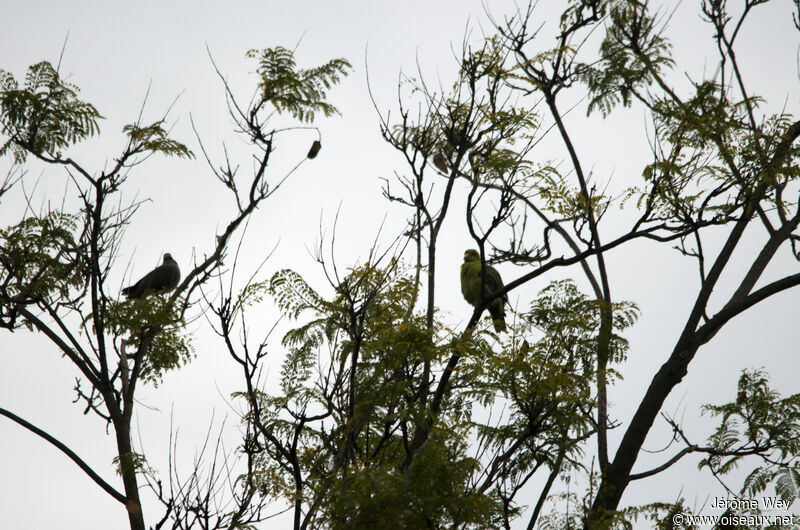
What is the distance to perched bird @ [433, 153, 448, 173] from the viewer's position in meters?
6.24

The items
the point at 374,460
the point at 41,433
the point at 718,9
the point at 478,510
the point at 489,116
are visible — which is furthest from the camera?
the point at 718,9

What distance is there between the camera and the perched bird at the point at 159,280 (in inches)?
327

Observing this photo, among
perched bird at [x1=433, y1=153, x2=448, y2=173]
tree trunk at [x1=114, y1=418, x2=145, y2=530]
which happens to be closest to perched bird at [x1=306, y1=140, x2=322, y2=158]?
perched bird at [x1=433, y1=153, x2=448, y2=173]

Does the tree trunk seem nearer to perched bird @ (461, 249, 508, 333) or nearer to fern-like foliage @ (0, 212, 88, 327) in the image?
fern-like foliage @ (0, 212, 88, 327)

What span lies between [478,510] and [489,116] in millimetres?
2821

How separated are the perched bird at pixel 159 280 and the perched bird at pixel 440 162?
12.1ft

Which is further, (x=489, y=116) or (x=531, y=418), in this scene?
(x=489, y=116)

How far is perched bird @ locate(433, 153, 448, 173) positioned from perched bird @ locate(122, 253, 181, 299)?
3681mm

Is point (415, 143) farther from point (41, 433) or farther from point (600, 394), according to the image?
point (41, 433)

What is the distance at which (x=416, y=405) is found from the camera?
13.5ft

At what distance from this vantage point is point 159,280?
29.2ft

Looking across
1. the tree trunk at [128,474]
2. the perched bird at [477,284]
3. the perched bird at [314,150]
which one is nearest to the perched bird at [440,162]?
the perched bird at [314,150]

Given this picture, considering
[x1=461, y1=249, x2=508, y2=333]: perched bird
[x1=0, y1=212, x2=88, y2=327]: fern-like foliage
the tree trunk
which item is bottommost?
the tree trunk

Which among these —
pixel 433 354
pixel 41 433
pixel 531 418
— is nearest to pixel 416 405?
pixel 433 354
